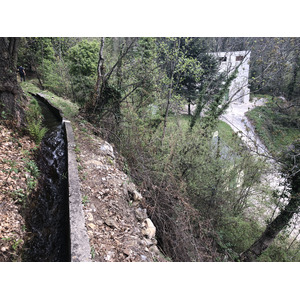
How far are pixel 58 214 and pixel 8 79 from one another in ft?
10.7

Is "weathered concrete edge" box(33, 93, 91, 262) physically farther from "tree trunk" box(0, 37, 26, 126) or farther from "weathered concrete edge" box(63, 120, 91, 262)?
"tree trunk" box(0, 37, 26, 126)

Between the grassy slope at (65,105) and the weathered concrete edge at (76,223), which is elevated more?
the grassy slope at (65,105)

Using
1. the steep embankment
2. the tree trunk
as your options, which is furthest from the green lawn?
the tree trunk

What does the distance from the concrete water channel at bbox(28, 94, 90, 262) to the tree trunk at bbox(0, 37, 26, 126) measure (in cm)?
105

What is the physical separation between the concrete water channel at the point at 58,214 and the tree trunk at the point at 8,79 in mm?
1051

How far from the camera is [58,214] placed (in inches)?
118

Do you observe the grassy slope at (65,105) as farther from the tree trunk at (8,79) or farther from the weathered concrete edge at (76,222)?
the weathered concrete edge at (76,222)

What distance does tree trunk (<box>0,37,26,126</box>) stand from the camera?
3.86 meters

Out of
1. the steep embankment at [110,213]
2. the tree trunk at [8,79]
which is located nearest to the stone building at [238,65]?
the steep embankment at [110,213]

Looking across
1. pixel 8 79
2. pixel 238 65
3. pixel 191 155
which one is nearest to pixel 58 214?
pixel 8 79

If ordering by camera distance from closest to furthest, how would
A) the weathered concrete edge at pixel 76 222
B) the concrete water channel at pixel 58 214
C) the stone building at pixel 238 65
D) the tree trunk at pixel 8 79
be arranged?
the weathered concrete edge at pixel 76 222
the concrete water channel at pixel 58 214
the tree trunk at pixel 8 79
the stone building at pixel 238 65

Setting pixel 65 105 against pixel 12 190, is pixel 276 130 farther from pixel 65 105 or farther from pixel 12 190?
pixel 65 105

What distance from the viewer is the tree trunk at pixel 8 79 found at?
386cm
